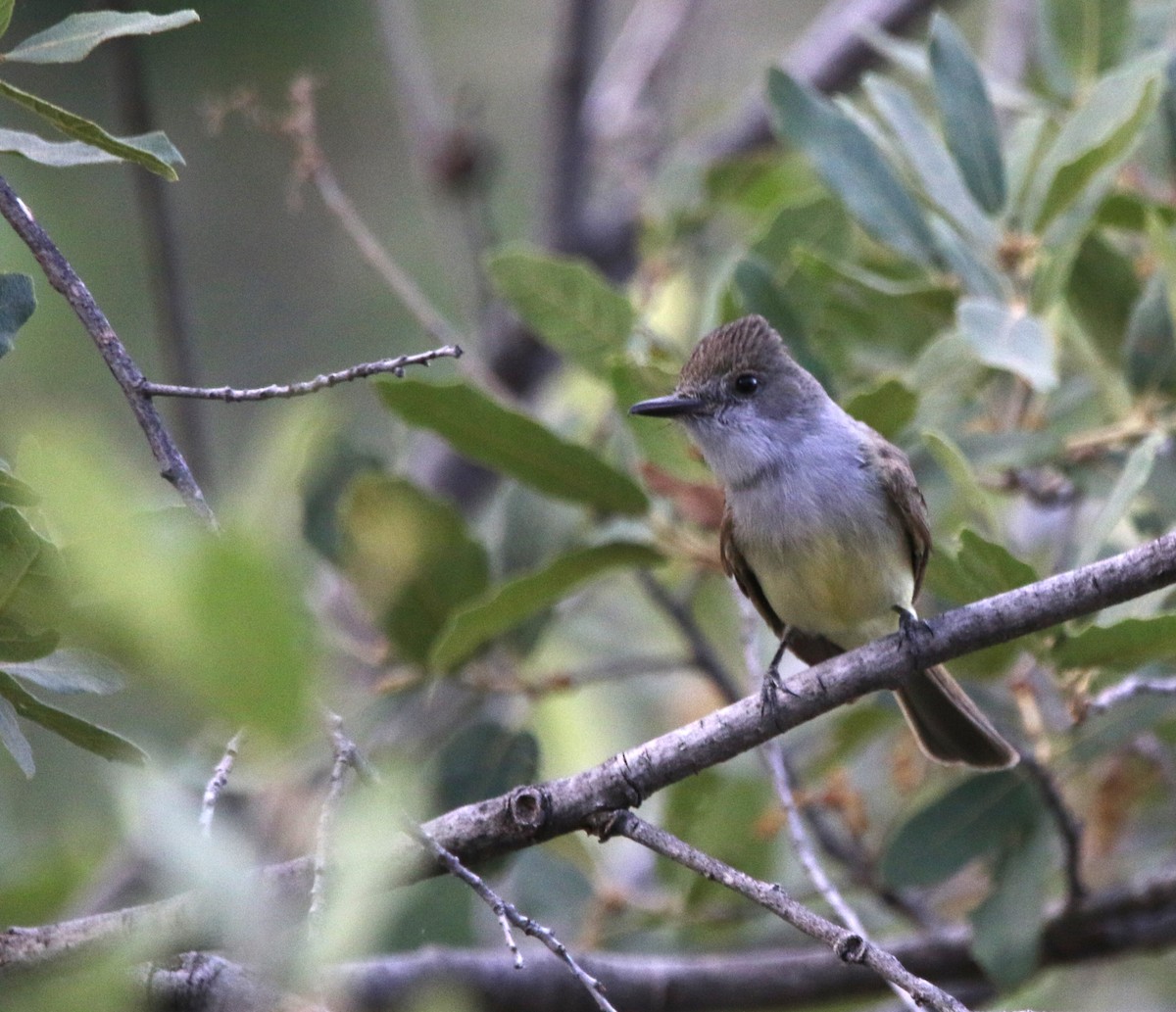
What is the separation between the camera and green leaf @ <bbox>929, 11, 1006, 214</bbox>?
10.9 feet

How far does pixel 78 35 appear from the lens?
2082mm

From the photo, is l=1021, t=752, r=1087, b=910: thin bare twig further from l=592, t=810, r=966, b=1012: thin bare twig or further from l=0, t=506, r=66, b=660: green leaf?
l=0, t=506, r=66, b=660: green leaf

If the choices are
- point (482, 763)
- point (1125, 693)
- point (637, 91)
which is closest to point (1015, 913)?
point (1125, 693)

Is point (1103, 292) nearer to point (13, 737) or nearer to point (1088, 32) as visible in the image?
point (1088, 32)

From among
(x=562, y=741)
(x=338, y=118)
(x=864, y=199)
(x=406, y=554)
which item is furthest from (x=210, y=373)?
(x=864, y=199)

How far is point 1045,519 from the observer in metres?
4.70

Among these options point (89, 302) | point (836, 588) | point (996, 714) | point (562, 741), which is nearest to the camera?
point (89, 302)

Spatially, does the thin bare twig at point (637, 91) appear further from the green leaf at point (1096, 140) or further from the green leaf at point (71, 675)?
the green leaf at point (71, 675)

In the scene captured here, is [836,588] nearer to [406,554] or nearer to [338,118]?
[406,554]

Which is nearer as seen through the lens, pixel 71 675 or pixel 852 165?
pixel 71 675

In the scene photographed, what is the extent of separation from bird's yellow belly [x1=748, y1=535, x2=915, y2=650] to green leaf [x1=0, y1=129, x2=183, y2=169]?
1.68 metres

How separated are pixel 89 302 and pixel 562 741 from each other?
2.77 metres

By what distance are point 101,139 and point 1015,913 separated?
2.39m

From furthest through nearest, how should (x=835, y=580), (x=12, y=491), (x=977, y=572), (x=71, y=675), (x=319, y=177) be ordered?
1. (x=319, y=177)
2. (x=835, y=580)
3. (x=977, y=572)
4. (x=71, y=675)
5. (x=12, y=491)
